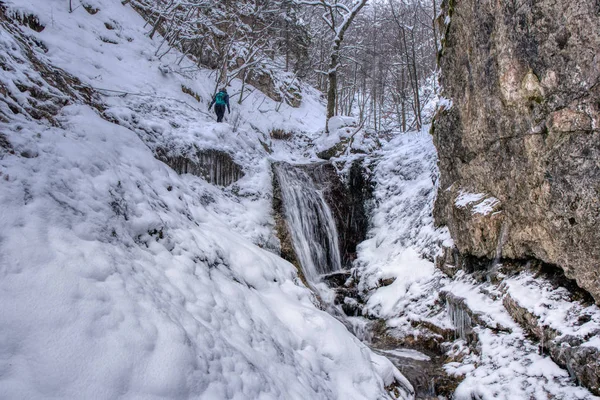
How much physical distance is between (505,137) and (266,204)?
5333 mm

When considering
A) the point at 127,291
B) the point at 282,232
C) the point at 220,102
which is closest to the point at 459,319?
the point at 282,232

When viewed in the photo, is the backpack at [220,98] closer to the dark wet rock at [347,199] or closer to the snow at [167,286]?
the snow at [167,286]

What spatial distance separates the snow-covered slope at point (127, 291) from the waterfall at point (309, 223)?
9.97ft

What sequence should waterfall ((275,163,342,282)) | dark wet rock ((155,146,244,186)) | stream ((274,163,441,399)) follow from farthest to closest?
1. waterfall ((275,163,342,282))
2. dark wet rock ((155,146,244,186))
3. stream ((274,163,441,399))

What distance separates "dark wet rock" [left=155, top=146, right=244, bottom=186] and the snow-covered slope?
4.74 feet

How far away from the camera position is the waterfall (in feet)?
28.9

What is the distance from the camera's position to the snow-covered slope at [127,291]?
1.87 meters

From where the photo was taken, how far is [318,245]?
9.50 meters

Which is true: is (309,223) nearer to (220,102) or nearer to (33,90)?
(220,102)

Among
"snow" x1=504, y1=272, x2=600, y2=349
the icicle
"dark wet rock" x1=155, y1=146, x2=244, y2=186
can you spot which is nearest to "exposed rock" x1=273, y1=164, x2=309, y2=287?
"dark wet rock" x1=155, y1=146, x2=244, y2=186

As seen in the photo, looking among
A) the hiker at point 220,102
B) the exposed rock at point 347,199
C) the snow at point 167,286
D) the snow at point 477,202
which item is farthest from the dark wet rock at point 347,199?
the snow at point 477,202

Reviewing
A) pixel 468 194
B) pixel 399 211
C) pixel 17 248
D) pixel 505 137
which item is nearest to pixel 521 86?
pixel 505 137

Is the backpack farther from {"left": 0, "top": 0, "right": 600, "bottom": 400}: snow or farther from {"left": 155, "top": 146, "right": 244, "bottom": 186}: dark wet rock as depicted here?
{"left": 155, "top": 146, "right": 244, "bottom": 186}: dark wet rock

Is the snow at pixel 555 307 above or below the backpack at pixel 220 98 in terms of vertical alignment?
below
